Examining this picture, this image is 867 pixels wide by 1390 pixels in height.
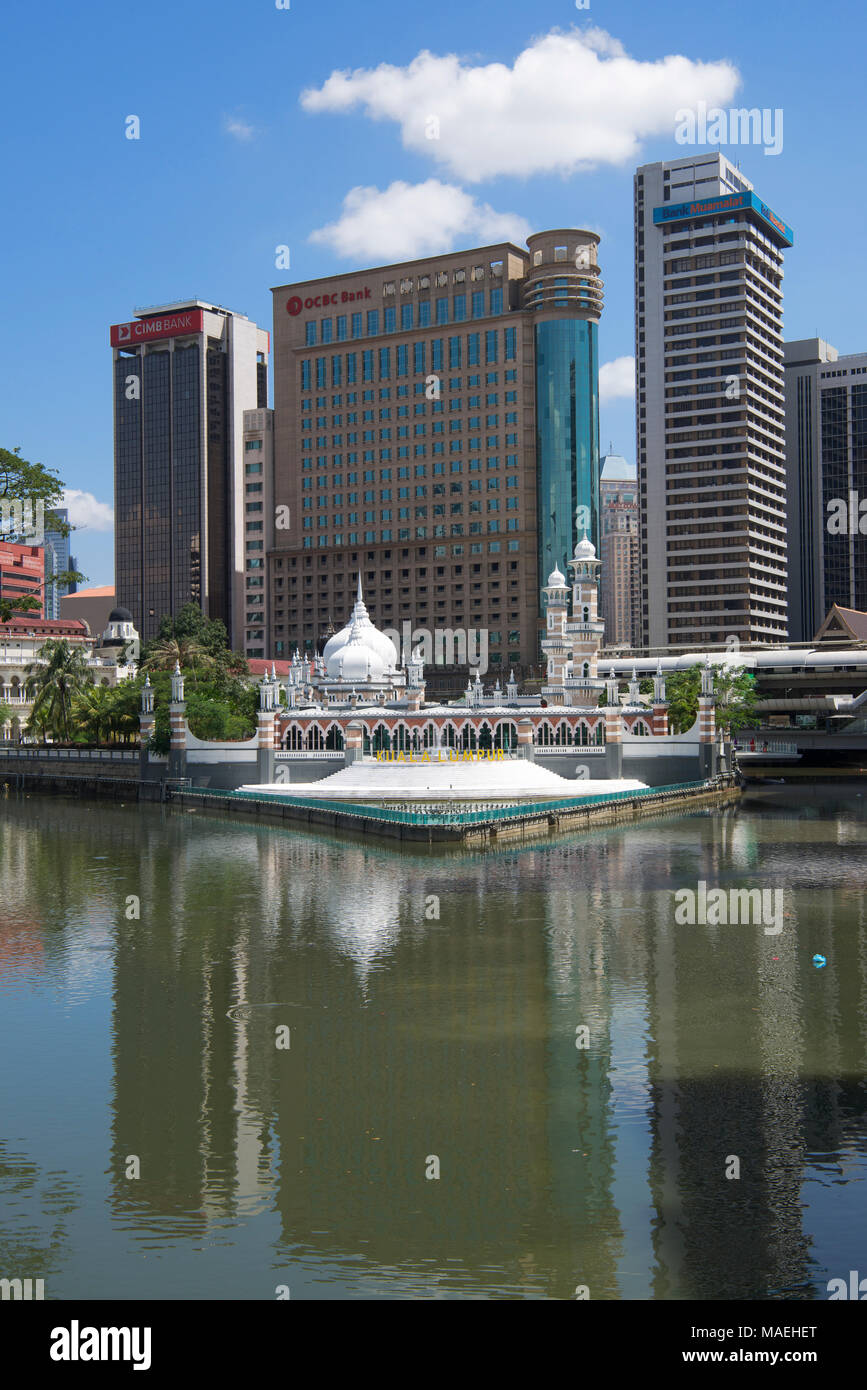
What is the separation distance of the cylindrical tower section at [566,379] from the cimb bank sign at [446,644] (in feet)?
48.4

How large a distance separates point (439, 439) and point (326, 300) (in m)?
30.9

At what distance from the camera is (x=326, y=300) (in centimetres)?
18650

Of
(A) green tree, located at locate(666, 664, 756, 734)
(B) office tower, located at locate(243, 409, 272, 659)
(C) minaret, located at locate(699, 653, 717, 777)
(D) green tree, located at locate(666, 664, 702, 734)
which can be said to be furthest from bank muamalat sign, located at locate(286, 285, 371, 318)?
(C) minaret, located at locate(699, 653, 717, 777)

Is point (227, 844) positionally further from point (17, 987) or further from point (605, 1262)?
point (605, 1262)

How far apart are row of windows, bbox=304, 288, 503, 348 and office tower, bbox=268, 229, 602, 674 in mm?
227

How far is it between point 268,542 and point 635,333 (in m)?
65.0

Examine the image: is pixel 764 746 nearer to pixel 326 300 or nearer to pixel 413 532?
pixel 413 532

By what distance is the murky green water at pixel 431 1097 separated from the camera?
16.7m

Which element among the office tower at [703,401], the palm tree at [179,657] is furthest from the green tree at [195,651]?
the office tower at [703,401]

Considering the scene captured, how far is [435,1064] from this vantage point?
24828 mm

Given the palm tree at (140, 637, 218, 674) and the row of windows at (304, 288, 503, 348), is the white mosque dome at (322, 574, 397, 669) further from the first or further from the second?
the row of windows at (304, 288, 503, 348)

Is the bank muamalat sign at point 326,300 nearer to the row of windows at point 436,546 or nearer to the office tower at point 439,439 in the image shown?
the office tower at point 439,439
